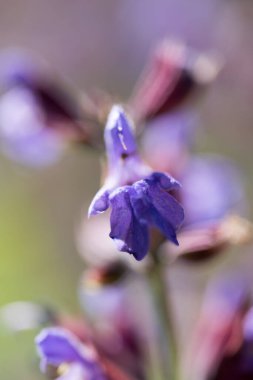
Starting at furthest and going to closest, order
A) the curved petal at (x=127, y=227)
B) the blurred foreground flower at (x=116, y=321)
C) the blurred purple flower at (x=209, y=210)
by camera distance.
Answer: the blurred foreground flower at (x=116, y=321)
the blurred purple flower at (x=209, y=210)
the curved petal at (x=127, y=227)

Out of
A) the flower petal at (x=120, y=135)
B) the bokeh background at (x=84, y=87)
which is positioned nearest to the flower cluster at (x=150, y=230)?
the flower petal at (x=120, y=135)

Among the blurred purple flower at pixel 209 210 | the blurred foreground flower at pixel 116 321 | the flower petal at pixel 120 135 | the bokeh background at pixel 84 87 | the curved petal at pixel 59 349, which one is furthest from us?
the bokeh background at pixel 84 87

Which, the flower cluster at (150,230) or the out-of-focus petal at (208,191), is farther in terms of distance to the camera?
the out-of-focus petal at (208,191)

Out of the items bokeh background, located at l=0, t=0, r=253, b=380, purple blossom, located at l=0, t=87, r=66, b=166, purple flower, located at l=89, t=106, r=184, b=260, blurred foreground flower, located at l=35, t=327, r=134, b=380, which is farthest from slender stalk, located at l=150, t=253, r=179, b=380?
bokeh background, located at l=0, t=0, r=253, b=380

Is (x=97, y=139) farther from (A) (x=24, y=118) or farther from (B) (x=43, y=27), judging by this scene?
(B) (x=43, y=27)

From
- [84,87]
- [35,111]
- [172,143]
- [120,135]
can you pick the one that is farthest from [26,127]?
[84,87]

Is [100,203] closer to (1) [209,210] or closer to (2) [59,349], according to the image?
(2) [59,349]

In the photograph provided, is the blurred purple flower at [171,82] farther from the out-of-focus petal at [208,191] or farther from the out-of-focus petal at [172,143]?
the out-of-focus petal at [208,191]

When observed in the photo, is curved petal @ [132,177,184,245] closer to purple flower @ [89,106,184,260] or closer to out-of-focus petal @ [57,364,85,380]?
purple flower @ [89,106,184,260]
